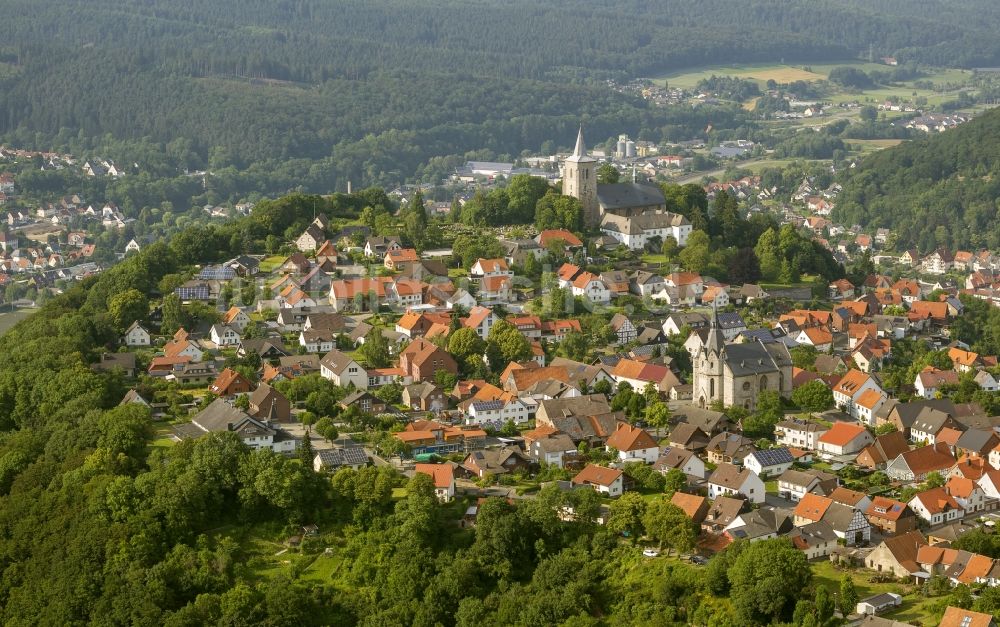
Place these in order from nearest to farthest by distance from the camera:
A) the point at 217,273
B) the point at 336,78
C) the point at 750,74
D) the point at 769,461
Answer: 1. the point at 769,461
2. the point at 217,273
3. the point at 336,78
4. the point at 750,74

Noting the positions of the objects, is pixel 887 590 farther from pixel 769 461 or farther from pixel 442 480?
pixel 442 480

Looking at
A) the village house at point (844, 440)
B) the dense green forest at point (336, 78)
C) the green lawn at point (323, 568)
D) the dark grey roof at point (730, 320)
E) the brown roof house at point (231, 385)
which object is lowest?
the dense green forest at point (336, 78)

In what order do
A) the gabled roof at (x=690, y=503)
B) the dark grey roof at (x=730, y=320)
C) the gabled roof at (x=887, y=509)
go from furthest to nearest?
the dark grey roof at (x=730, y=320) < the gabled roof at (x=887, y=509) < the gabled roof at (x=690, y=503)

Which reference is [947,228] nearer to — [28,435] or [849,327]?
[849,327]

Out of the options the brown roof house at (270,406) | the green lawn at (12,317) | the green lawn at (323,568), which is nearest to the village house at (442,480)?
the green lawn at (323,568)

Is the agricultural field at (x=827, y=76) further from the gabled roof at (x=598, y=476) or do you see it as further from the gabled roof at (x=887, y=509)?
the gabled roof at (x=887, y=509)

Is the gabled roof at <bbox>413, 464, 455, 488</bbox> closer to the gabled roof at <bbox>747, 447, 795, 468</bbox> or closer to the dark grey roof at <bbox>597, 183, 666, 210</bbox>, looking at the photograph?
the gabled roof at <bbox>747, 447, 795, 468</bbox>

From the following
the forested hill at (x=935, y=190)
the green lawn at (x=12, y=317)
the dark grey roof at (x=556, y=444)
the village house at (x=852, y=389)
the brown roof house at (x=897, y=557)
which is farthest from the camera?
the forested hill at (x=935, y=190)

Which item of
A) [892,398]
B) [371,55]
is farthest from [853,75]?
[892,398]

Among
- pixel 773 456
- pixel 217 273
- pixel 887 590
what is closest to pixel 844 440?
pixel 773 456
